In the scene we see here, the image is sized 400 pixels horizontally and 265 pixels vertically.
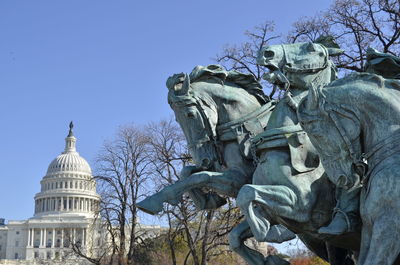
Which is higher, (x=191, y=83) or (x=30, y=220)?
(x=30, y=220)

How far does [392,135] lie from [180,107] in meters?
2.84

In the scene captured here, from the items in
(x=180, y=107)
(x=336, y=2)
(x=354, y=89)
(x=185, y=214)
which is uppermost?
(x=336, y=2)

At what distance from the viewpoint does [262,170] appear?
6352mm

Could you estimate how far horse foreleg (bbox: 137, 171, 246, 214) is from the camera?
6.78m

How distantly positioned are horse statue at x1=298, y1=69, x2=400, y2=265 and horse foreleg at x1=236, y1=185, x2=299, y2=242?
0.68m

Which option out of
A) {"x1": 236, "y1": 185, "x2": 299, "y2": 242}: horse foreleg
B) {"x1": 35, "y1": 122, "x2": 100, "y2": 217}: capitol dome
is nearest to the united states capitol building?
{"x1": 35, "y1": 122, "x2": 100, "y2": 217}: capitol dome

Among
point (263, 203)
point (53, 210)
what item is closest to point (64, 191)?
point (53, 210)

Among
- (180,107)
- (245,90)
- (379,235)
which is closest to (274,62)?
(245,90)

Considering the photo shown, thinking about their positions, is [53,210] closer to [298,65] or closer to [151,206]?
[151,206]

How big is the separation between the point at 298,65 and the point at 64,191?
115411mm

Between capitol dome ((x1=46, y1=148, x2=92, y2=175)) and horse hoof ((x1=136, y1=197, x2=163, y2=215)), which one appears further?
capitol dome ((x1=46, y1=148, x2=92, y2=175))

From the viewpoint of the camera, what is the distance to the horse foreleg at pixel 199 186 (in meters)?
6.78

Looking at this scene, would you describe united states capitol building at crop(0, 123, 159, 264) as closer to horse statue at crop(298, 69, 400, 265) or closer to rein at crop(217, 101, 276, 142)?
rein at crop(217, 101, 276, 142)

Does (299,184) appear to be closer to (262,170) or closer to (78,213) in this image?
(262,170)
